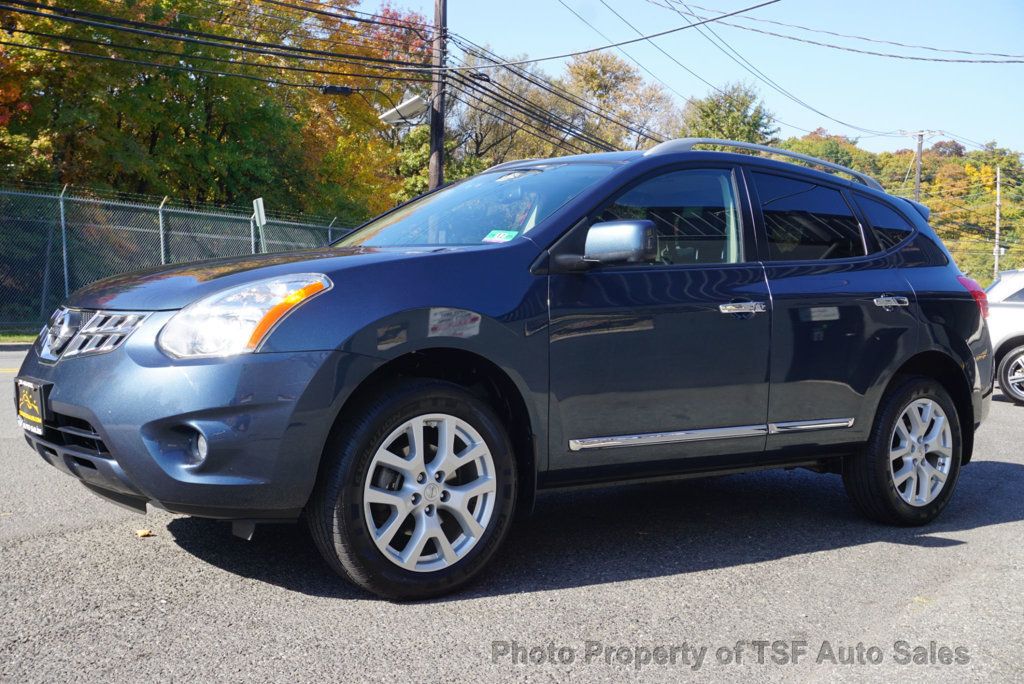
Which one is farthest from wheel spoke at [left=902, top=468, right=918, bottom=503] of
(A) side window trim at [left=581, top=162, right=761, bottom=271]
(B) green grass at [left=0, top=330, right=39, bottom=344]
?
(B) green grass at [left=0, top=330, right=39, bottom=344]

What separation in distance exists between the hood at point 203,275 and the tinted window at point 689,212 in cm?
92

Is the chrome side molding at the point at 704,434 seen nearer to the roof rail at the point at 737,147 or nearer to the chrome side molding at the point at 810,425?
the chrome side molding at the point at 810,425

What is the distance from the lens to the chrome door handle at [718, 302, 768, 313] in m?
4.49

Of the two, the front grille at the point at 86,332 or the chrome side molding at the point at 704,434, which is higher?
the front grille at the point at 86,332

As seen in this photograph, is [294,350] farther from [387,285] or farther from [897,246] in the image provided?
[897,246]

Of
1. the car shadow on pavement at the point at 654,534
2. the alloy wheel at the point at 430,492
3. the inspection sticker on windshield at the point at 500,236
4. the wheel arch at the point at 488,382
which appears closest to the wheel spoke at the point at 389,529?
the alloy wheel at the point at 430,492

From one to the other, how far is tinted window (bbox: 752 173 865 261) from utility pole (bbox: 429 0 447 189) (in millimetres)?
17558

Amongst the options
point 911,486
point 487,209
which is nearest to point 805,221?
point 911,486

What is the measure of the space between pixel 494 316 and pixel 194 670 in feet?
5.28

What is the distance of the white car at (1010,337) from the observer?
11.7 m

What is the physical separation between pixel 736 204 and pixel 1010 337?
838 cm

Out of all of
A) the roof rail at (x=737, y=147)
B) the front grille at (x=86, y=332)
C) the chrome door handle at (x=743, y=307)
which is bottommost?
the front grille at (x=86, y=332)

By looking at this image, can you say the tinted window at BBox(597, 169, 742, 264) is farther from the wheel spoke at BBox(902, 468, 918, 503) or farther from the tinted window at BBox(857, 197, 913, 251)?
the wheel spoke at BBox(902, 468, 918, 503)

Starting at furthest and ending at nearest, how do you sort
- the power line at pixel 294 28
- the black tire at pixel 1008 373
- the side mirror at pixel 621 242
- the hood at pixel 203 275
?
1. the power line at pixel 294 28
2. the black tire at pixel 1008 373
3. the side mirror at pixel 621 242
4. the hood at pixel 203 275
